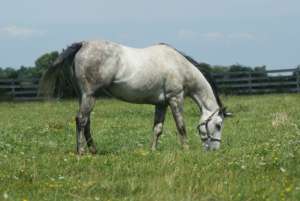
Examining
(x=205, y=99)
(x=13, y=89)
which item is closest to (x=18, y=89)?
(x=13, y=89)

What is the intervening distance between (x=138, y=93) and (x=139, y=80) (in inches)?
12.0

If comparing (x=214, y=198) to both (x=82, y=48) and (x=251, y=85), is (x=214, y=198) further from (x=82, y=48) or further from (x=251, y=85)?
(x=251, y=85)

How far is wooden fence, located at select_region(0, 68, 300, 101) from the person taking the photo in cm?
4156

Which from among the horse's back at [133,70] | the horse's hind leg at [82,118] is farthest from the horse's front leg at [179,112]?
the horse's hind leg at [82,118]

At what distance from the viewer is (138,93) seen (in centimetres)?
1295

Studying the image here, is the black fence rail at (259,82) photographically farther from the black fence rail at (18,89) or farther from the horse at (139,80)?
the horse at (139,80)

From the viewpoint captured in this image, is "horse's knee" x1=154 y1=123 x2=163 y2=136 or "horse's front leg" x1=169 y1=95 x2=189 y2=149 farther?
"horse's knee" x1=154 y1=123 x2=163 y2=136

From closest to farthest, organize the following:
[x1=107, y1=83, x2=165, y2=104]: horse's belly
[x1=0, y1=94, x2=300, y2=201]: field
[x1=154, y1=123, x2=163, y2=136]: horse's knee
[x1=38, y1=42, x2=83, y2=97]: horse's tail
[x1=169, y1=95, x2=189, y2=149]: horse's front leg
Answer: [x1=0, y1=94, x2=300, y2=201]: field → [x1=38, y1=42, x2=83, y2=97]: horse's tail → [x1=107, y1=83, x2=165, y2=104]: horse's belly → [x1=169, y1=95, x2=189, y2=149]: horse's front leg → [x1=154, y1=123, x2=163, y2=136]: horse's knee

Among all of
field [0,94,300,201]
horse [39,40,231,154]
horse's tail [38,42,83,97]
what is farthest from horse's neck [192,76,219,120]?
horse's tail [38,42,83,97]

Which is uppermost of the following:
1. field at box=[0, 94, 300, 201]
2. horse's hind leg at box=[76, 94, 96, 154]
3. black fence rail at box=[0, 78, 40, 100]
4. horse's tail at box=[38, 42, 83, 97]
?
horse's tail at box=[38, 42, 83, 97]

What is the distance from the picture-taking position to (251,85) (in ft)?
137

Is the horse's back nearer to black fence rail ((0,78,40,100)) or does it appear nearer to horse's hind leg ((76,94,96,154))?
horse's hind leg ((76,94,96,154))

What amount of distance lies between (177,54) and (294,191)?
247 inches

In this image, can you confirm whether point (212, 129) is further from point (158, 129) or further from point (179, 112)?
point (158, 129)
